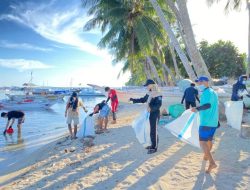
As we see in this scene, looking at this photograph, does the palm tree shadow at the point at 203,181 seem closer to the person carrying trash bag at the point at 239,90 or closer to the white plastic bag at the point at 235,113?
the white plastic bag at the point at 235,113

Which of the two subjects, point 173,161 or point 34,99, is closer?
point 173,161

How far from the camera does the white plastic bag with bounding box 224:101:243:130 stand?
8.84m

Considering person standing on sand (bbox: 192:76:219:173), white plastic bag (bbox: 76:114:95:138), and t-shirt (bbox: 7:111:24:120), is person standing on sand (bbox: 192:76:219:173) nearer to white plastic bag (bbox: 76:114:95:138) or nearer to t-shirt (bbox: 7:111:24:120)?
white plastic bag (bbox: 76:114:95:138)

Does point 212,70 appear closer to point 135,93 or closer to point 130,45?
point 130,45

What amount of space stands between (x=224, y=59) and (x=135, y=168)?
112ft

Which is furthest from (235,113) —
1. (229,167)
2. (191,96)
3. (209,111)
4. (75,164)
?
(75,164)

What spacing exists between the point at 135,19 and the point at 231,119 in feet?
54.2

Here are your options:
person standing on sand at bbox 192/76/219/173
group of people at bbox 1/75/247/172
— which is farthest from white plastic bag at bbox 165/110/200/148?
person standing on sand at bbox 192/76/219/173

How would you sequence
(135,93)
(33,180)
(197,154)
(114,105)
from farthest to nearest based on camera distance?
(135,93)
(114,105)
(197,154)
(33,180)

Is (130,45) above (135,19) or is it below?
below

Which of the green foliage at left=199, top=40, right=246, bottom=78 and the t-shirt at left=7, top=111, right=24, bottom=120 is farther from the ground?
the green foliage at left=199, top=40, right=246, bottom=78

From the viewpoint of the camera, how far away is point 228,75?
37.2 meters

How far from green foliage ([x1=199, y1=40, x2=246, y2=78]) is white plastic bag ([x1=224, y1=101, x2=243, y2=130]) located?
29.4m

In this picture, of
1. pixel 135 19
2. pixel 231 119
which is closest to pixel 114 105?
pixel 231 119
